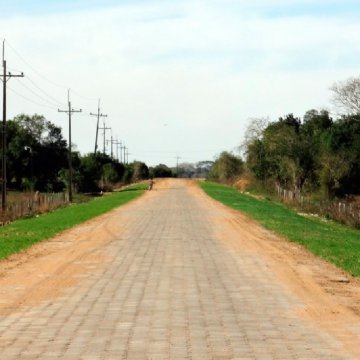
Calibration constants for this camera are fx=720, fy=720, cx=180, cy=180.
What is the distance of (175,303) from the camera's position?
10375mm

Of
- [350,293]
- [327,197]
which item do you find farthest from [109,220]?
[327,197]

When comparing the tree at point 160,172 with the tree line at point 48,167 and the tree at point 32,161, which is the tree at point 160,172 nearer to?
the tree line at point 48,167

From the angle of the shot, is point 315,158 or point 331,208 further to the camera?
point 315,158

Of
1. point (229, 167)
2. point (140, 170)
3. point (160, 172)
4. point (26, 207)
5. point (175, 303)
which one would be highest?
point (229, 167)

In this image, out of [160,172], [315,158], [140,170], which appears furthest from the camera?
[160,172]

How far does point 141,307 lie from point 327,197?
50.6 meters

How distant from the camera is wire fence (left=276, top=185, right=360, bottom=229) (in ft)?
141

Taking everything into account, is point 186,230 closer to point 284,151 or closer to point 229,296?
point 229,296

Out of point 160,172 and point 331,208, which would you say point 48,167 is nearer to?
point 331,208

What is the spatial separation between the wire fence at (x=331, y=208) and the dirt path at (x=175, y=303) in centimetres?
2449

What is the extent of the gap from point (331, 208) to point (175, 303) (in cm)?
3939

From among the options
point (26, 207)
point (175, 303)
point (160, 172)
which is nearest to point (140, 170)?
point (160, 172)

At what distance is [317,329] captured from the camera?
8758 millimetres

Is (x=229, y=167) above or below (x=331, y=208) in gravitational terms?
above
